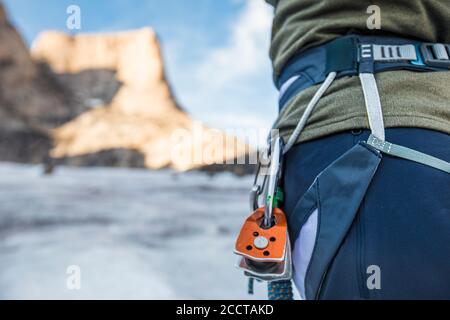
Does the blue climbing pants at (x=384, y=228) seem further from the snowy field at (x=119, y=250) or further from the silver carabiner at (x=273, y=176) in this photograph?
the snowy field at (x=119, y=250)

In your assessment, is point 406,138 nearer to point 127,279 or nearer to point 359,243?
point 359,243

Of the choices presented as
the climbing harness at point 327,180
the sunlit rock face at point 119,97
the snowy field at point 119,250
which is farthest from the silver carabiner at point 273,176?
the sunlit rock face at point 119,97

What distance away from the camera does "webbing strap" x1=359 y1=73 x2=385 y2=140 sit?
42 cm

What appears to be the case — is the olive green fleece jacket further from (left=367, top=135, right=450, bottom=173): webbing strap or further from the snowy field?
the snowy field

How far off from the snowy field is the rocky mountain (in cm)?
1037

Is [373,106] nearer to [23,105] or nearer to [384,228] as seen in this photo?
[384,228]

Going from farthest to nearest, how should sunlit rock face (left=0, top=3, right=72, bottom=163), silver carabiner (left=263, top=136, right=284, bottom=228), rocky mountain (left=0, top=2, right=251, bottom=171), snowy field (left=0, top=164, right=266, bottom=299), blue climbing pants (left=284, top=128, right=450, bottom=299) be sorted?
1. rocky mountain (left=0, top=2, right=251, bottom=171)
2. sunlit rock face (left=0, top=3, right=72, bottom=163)
3. snowy field (left=0, top=164, right=266, bottom=299)
4. silver carabiner (left=263, top=136, right=284, bottom=228)
5. blue climbing pants (left=284, top=128, right=450, bottom=299)

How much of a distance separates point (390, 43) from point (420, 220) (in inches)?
10.3

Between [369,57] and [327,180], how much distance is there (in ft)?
0.60

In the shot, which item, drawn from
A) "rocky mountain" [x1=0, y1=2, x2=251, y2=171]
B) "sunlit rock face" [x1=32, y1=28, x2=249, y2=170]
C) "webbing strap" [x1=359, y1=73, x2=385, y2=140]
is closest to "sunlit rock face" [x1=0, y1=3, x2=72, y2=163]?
"rocky mountain" [x1=0, y1=2, x2=251, y2=171]

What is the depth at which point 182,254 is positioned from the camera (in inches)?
72.8

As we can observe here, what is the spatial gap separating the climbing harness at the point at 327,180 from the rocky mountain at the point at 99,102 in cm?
1282

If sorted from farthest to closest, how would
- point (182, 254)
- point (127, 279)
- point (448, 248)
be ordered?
1. point (182, 254)
2. point (127, 279)
3. point (448, 248)
